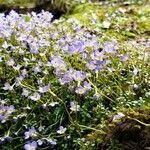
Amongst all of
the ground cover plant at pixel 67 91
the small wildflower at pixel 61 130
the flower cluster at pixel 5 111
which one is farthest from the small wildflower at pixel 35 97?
the small wildflower at pixel 61 130

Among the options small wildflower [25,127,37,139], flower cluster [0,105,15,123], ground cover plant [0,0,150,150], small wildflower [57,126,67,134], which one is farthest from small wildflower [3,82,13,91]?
small wildflower [57,126,67,134]

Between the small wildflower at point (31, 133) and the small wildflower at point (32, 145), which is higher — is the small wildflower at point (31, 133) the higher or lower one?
the higher one

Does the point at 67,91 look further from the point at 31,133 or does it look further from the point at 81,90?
the point at 31,133

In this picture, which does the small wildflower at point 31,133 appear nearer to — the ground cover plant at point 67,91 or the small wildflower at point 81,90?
the ground cover plant at point 67,91

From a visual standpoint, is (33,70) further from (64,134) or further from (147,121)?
(147,121)

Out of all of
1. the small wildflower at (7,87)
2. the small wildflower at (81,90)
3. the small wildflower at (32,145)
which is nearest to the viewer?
the small wildflower at (32,145)

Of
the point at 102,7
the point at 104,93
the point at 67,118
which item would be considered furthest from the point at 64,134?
the point at 102,7

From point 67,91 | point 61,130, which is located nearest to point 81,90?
point 67,91

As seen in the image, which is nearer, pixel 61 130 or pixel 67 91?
pixel 61 130

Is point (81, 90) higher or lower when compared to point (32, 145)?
higher

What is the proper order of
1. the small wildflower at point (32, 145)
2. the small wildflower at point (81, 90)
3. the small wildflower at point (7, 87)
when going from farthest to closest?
1. the small wildflower at point (7, 87)
2. the small wildflower at point (81, 90)
3. the small wildflower at point (32, 145)
